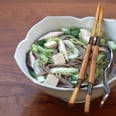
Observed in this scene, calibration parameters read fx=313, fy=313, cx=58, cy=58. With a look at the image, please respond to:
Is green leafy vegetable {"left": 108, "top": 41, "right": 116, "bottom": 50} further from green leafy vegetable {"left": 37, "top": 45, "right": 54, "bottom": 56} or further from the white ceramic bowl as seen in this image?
green leafy vegetable {"left": 37, "top": 45, "right": 54, "bottom": 56}

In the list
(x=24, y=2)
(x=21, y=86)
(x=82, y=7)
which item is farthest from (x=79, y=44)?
(x=24, y=2)

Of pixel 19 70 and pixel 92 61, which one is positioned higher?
pixel 92 61

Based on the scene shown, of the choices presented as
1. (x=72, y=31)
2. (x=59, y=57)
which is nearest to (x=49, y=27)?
(x=72, y=31)

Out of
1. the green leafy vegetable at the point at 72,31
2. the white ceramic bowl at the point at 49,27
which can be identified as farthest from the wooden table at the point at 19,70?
the green leafy vegetable at the point at 72,31

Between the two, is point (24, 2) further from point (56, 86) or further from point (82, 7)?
point (56, 86)

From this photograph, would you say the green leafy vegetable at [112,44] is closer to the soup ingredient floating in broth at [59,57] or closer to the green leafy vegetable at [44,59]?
the soup ingredient floating in broth at [59,57]

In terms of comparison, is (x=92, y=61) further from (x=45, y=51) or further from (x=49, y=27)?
(x=49, y=27)

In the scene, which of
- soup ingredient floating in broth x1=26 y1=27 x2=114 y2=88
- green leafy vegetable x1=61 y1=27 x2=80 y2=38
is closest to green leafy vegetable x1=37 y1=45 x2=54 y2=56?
soup ingredient floating in broth x1=26 y1=27 x2=114 y2=88

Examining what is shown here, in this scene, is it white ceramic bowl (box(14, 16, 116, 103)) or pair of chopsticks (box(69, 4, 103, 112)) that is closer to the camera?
pair of chopsticks (box(69, 4, 103, 112))
